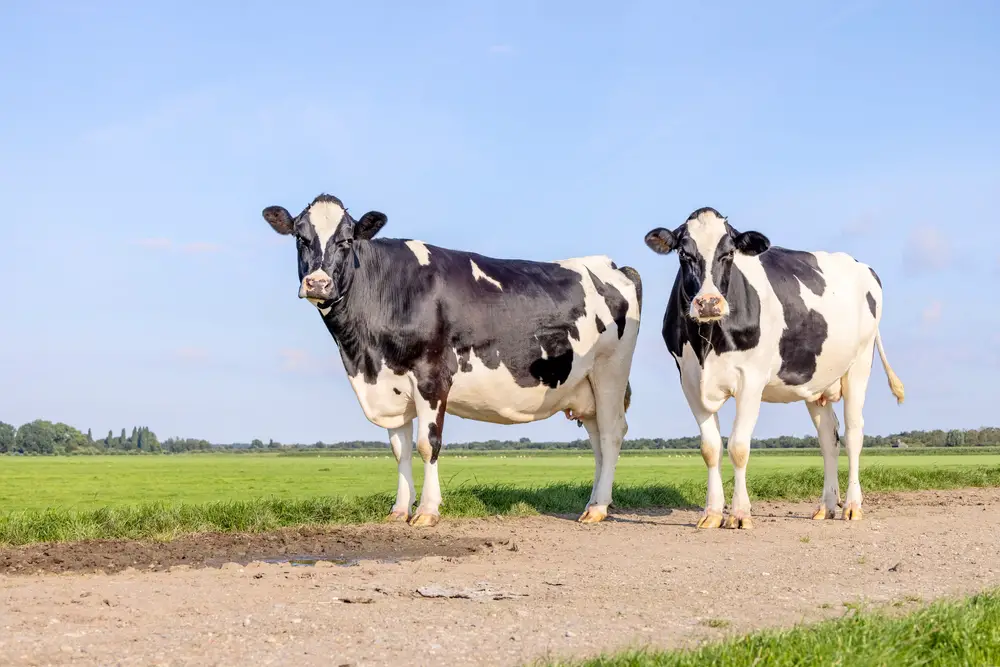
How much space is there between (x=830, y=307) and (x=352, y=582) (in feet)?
26.2

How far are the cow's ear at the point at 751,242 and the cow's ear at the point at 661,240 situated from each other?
80 cm

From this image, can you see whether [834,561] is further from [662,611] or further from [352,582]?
[352,582]

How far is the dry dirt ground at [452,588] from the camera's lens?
575 cm

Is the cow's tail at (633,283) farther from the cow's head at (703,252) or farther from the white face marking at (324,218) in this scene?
the white face marking at (324,218)

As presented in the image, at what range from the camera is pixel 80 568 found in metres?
8.76

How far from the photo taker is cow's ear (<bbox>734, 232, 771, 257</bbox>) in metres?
12.3

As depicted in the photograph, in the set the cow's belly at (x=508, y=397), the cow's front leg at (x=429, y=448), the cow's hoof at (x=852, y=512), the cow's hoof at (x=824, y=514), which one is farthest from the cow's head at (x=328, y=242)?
the cow's hoof at (x=852, y=512)

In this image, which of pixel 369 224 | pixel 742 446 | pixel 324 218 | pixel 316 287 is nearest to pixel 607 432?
pixel 742 446

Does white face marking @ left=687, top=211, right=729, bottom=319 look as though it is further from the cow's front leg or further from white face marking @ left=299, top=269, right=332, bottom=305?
white face marking @ left=299, top=269, right=332, bottom=305

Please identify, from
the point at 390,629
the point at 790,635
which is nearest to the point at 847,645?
the point at 790,635

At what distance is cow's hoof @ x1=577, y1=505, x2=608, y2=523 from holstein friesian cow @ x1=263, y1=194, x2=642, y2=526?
A: 0.05ft

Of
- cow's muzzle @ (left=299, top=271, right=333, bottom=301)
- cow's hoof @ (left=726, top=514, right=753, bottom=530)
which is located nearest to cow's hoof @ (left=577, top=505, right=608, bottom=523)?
cow's hoof @ (left=726, top=514, right=753, bottom=530)

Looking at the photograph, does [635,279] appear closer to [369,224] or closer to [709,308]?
[709,308]

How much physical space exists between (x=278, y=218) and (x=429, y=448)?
341 centimetres
